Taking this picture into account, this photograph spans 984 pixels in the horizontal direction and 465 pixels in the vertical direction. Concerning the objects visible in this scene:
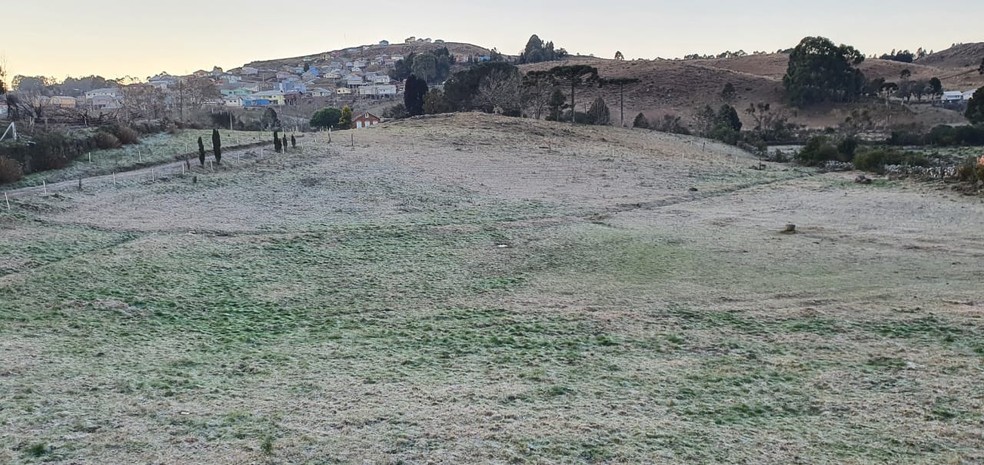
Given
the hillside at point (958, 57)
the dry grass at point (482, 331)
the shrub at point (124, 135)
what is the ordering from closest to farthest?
the dry grass at point (482, 331) → the shrub at point (124, 135) → the hillside at point (958, 57)

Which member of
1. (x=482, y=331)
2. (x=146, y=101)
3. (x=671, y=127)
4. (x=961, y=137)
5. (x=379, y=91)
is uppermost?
(x=379, y=91)

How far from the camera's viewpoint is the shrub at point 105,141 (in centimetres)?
3168

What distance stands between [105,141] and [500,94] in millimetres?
36660

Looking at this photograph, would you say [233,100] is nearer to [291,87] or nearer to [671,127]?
[291,87]

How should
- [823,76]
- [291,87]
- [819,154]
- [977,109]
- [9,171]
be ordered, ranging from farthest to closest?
[291,87] → [823,76] → [977,109] → [819,154] → [9,171]

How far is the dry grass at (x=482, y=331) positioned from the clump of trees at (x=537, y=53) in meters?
119

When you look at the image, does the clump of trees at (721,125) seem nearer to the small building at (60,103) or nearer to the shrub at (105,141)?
the shrub at (105,141)

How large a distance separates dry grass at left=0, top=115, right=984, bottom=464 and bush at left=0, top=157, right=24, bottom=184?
273cm

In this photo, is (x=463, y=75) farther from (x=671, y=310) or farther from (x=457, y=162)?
(x=671, y=310)

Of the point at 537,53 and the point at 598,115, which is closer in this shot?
the point at 598,115

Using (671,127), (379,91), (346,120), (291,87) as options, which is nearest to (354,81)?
(291,87)

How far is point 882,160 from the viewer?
121 ft

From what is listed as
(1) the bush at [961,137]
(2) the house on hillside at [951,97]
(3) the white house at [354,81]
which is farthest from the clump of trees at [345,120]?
(3) the white house at [354,81]

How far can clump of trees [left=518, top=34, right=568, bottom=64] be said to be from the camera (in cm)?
13888
